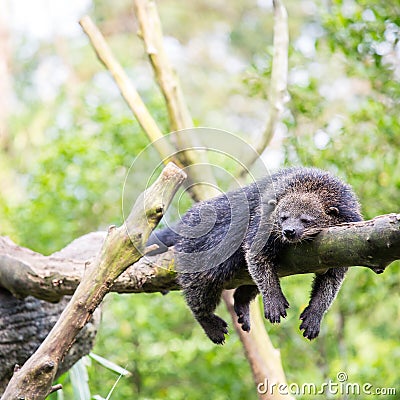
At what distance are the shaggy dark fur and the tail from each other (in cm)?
1

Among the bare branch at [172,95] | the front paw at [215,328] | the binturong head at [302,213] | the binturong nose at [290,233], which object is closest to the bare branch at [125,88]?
the bare branch at [172,95]

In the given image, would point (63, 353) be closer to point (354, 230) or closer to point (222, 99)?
point (354, 230)

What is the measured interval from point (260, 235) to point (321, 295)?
1.31 feet

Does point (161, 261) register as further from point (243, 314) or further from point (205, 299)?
point (243, 314)

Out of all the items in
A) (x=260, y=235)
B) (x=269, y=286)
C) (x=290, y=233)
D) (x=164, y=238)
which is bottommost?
(x=164, y=238)

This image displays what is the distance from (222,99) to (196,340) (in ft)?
27.6

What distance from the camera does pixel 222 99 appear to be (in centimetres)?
1356

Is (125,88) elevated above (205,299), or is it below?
above

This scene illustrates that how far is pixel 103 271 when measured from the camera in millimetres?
2621

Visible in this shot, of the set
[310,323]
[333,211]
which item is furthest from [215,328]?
[333,211]

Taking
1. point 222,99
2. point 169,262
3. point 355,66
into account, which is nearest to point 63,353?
point 169,262

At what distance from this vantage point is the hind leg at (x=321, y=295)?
288 centimetres

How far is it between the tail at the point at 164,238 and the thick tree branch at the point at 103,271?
66 centimetres

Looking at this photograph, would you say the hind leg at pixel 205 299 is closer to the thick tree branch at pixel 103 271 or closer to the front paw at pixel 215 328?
the front paw at pixel 215 328
